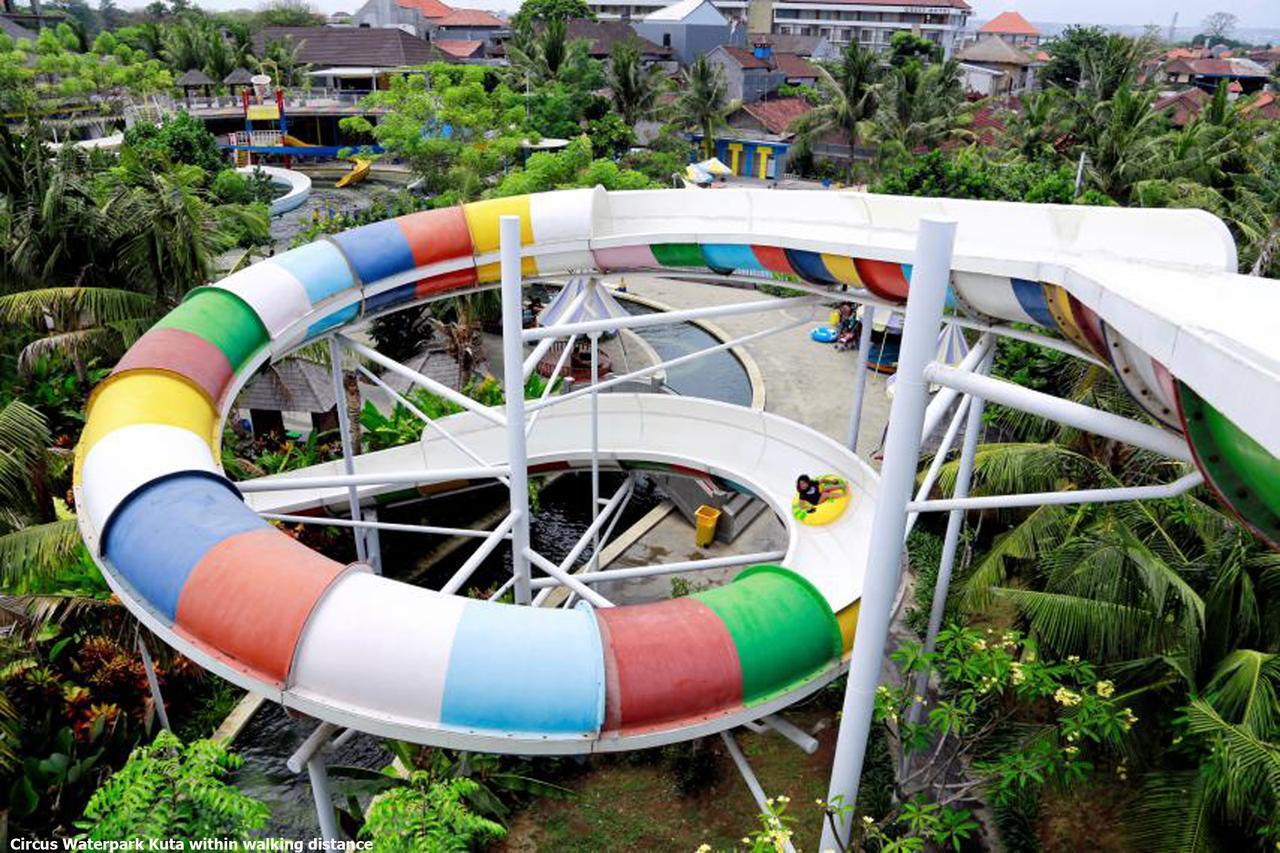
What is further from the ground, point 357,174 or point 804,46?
point 804,46

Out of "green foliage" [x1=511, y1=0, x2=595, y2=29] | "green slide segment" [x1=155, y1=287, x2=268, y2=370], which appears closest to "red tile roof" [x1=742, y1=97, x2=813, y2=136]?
"green foliage" [x1=511, y1=0, x2=595, y2=29]

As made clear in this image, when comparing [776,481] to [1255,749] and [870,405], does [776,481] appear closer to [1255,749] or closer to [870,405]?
[1255,749]

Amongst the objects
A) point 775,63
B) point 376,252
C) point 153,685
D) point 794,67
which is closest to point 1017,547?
point 376,252

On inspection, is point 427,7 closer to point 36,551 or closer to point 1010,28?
point 1010,28

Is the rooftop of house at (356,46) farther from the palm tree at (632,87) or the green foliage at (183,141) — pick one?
the green foliage at (183,141)

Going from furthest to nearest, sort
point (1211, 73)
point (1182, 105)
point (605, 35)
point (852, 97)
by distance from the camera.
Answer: point (1211, 73) < point (605, 35) < point (1182, 105) < point (852, 97)

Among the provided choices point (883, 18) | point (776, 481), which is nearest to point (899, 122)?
point (776, 481)

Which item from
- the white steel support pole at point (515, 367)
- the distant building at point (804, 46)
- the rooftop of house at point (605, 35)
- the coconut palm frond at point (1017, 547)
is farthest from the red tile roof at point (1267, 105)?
the white steel support pole at point (515, 367)
